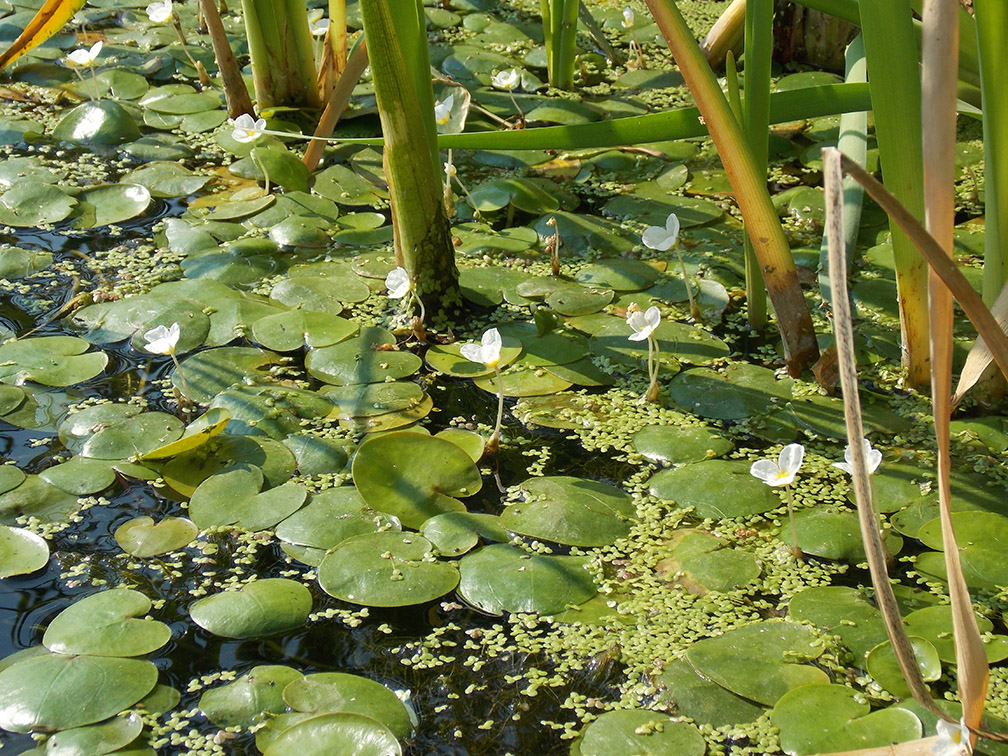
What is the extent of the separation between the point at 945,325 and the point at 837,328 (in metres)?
0.17

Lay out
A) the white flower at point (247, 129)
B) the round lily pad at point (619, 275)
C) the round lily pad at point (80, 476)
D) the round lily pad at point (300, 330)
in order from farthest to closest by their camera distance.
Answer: the white flower at point (247, 129)
the round lily pad at point (619, 275)
the round lily pad at point (300, 330)
the round lily pad at point (80, 476)

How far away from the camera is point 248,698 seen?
1229 millimetres

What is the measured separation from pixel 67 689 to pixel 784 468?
1.07 m

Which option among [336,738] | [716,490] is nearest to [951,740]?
[716,490]

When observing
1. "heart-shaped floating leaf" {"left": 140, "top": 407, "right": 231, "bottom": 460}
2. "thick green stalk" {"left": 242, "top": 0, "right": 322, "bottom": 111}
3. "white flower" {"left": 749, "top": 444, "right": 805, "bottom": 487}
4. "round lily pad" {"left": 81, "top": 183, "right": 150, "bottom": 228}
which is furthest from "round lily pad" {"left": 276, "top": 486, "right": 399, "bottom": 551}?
"thick green stalk" {"left": 242, "top": 0, "right": 322, "bottom": 111}

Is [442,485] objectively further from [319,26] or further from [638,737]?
[319,26]

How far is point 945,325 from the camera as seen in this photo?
88 centimetres

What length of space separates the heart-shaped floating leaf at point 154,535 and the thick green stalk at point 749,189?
1.10 metres

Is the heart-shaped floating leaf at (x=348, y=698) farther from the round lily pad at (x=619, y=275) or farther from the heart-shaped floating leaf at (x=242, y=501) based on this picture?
the round lily pad at (x=619, y=275)

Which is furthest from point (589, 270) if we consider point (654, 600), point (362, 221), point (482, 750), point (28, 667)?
point (28, 667)

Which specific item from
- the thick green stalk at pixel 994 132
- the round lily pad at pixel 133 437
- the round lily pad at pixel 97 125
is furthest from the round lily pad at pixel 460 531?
Result: the round lily pad at pixel 97 125

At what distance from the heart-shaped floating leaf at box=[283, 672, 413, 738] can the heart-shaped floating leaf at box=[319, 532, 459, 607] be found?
0.15 meters

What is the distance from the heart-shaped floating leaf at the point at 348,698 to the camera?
121cm

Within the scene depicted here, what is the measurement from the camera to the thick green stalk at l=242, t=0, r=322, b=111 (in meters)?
2.66
